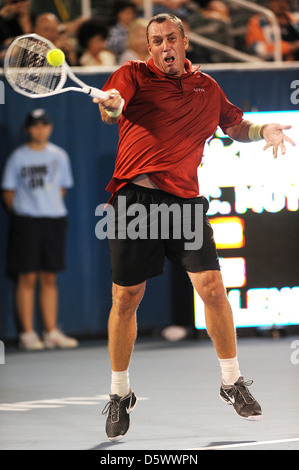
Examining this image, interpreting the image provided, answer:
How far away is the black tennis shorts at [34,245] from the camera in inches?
365

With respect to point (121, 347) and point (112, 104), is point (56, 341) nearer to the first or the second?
point (121, 347)

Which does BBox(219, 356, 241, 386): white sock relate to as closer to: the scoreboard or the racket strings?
the racket strings

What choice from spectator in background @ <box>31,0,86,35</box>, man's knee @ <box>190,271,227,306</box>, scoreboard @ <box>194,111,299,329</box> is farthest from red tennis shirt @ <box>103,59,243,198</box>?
spectator in background @ <box>31,0,86,35</box>

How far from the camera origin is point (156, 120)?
499 centimetres

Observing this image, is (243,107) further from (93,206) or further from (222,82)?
(93,206)

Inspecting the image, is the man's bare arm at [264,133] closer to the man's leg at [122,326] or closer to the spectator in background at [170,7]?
the man's leg at [122,326]

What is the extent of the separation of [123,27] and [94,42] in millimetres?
583

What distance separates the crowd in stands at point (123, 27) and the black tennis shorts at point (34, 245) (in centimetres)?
168

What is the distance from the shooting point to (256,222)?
926 cm

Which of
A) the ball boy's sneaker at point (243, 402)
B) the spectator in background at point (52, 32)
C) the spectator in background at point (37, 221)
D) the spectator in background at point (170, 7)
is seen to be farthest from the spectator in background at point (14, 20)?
the ball boy's sneaker at point (243, 402)

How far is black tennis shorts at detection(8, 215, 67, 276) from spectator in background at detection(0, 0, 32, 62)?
1.96 meters

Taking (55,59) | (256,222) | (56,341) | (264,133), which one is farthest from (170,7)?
(55,59)

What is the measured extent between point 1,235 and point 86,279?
3.16 ft

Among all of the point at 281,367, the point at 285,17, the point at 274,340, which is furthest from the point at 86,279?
the point at 285,17
